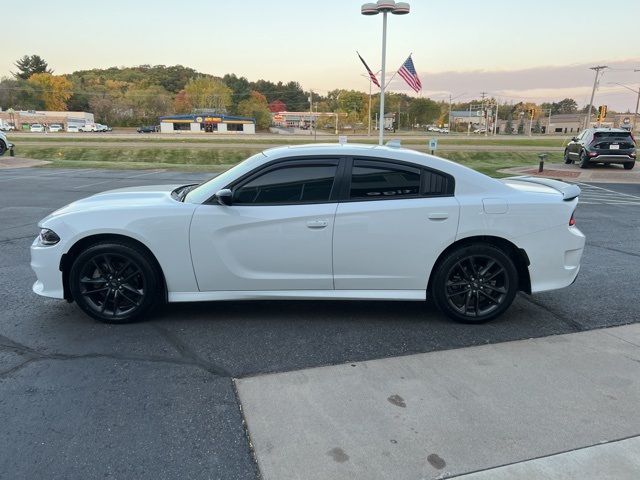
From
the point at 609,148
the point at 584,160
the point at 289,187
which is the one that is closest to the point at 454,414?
the point at 289,187

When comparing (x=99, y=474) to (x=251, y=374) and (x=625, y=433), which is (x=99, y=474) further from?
(x=625, y=433)

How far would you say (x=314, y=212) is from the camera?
405 cm

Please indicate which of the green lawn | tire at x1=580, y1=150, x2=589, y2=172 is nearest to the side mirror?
tire at x1=580, y1=150, x2=589, y2=172

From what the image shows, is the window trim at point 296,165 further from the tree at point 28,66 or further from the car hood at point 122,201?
the tree at point 28,66

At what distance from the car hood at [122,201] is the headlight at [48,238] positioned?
0.54 feet

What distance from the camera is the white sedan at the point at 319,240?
4066mm

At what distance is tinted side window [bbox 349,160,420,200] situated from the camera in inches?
164

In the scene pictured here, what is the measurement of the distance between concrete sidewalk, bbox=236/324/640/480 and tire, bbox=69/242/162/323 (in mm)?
1415

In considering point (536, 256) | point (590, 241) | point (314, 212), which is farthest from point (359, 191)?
point (590, 241)

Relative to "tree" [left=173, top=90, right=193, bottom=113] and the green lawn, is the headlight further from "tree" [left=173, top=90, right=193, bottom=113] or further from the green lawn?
"tree" [left=173, top=90, right=193, bottom=113]

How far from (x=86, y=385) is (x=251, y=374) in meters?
1.09

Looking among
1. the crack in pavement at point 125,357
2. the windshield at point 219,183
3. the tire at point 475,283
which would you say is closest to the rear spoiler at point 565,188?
the tire at point 475,283

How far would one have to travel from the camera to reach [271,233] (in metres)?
4.05

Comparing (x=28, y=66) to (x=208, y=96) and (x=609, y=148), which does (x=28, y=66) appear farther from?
(x=609, y=148)
